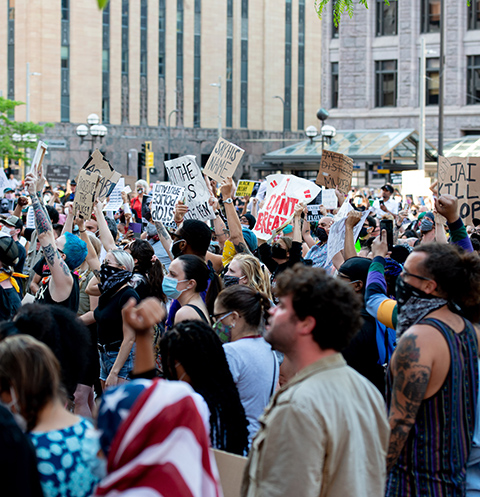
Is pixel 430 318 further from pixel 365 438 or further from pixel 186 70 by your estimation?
pixel 186 70

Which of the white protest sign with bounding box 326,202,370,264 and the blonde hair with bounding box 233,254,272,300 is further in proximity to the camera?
the white protest sign with bounding box 326,202,370,264

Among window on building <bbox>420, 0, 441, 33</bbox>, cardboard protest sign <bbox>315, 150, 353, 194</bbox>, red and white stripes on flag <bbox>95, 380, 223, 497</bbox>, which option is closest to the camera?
red and white stripes on flag <bbox>95, 380, 223, 497</bbox>

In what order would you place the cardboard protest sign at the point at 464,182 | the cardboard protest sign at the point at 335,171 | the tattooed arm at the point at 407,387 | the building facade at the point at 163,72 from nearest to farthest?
the tattooed arm at the point at 407,387 → the cardboard protest sign at the point at 464,182 → the cardboard protest sign at the point at 335,171 → the building facade at the point at 163,72

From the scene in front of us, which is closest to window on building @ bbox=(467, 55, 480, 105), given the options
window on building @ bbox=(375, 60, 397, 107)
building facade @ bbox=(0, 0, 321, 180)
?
window on building @ bbox=(375, 60, 397, 107)

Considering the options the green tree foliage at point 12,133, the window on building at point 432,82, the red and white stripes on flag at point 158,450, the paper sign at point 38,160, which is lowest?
the red and white stripes on flag at point 158,450

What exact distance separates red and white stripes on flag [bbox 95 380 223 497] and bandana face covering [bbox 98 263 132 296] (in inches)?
158

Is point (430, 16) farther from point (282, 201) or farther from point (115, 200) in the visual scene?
point (282, 201)

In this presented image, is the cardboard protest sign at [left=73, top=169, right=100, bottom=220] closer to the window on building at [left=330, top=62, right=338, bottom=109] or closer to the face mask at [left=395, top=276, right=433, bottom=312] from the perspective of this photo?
the face mask at [left=395, top=276, right=433, bottom=312]

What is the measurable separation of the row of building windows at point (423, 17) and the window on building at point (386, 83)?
1.89m

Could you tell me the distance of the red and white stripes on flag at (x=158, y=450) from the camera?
2.16 m

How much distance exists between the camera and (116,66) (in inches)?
2657

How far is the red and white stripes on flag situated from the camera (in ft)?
7.09

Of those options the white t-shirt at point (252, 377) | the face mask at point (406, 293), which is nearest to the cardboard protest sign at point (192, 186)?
the white t-shirt at point (252, 377)

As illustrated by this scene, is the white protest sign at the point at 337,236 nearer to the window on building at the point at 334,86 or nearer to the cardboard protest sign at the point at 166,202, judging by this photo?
the cardboard protest sign at the point at 166,202
